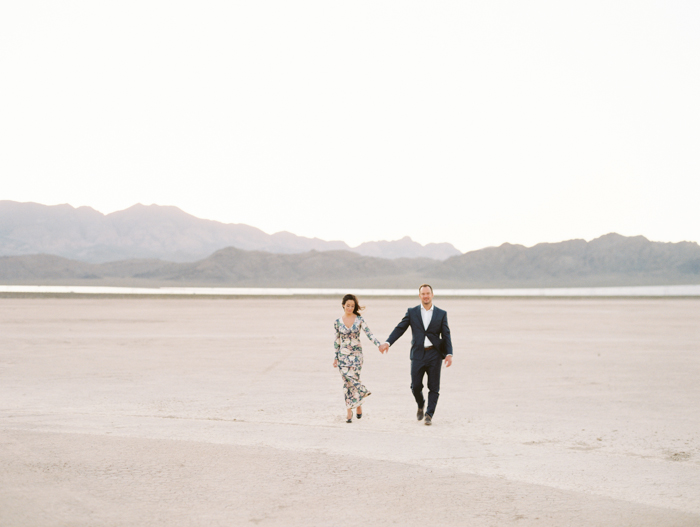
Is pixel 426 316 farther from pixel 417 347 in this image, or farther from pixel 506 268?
pixel 506 268

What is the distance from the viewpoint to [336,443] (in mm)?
7379

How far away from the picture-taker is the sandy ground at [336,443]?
527 centimetres

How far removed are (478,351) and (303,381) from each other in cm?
686

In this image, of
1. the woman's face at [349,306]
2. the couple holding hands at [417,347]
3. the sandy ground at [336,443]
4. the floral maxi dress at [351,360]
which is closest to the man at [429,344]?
the couple holding hands at [417,347]

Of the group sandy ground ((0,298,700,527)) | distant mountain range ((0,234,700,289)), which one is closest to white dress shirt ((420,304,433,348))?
sandy ground ((0,298,700,527))

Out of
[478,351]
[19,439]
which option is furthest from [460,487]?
[478,351]

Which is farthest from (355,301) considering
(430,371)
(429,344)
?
(430,371)

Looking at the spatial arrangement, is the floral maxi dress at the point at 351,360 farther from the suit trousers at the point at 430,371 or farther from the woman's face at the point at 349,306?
the suit trousers at the point at 430,371

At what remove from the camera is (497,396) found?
10781 millimetres

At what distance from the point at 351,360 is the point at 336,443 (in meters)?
1.45

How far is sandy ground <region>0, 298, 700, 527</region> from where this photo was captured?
527 centimetres

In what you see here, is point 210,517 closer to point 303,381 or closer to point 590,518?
point 590,518

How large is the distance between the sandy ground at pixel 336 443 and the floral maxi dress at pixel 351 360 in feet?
1.39

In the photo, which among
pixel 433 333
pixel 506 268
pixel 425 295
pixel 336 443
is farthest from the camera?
pixel 506 268
